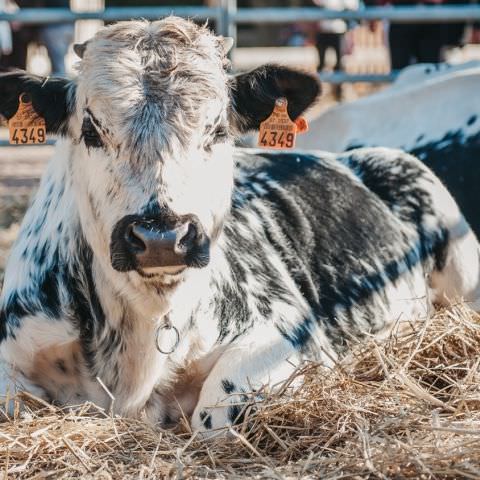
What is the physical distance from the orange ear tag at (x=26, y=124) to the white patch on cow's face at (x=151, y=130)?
152 millimetres

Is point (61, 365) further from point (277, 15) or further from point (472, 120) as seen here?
point (277, 15)

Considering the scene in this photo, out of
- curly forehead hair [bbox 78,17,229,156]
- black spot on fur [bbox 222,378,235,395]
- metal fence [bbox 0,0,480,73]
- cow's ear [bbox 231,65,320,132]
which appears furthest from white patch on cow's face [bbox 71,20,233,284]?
metal fence [bbox 0,0,480,73]

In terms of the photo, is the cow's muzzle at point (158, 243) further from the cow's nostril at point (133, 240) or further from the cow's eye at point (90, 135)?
the cow's eye at point (90, 135)

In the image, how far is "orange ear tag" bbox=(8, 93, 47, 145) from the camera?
4391 millimetres

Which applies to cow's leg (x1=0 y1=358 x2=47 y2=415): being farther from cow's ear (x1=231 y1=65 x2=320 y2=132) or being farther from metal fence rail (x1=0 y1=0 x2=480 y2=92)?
metal fence rail (x1=0 y1=0 x2=480 y2=92)

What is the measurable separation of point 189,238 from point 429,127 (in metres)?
3.65

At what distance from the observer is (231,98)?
451 cm

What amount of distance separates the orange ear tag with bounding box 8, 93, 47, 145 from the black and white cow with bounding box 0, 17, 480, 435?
1.4 inches

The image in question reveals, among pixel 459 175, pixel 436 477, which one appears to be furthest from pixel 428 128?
pixel 436 477

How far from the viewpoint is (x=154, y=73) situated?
4133 millimetres

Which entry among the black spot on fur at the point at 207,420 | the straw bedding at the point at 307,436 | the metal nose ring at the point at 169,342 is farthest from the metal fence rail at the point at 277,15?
the black spot on fur at the point at 207,420

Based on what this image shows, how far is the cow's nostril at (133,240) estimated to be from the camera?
12.3ft

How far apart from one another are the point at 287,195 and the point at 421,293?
82 centimetres

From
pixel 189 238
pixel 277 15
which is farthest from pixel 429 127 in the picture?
pixel 189 238
